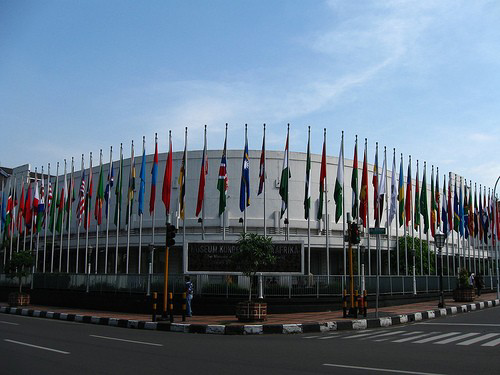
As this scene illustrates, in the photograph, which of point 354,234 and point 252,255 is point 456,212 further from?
point 252,255

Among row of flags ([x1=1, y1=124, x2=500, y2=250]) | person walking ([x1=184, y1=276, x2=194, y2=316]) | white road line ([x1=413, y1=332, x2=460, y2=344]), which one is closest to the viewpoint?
white road line ([x1=413, y1=332, x2=460, y2=344])

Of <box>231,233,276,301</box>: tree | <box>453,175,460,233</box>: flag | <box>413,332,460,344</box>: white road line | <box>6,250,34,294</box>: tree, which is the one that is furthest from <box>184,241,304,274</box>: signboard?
<box>453,175,460,233</box>: flag

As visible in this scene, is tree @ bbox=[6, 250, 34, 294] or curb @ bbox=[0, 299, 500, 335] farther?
tree @ bbox=[6, 250, 34, 294]

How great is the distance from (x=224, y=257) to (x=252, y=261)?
14.7ft

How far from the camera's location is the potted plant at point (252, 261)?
1947 centimetres

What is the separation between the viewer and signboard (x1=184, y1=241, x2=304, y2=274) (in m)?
24.1

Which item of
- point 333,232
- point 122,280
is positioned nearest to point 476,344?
point 122,280

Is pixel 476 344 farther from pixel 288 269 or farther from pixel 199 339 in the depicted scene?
pixel 288 269

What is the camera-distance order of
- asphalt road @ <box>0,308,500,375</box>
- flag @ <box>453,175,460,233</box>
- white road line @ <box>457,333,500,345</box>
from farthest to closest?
1. flag @ <box>453,175,460,233</box>
2. white road line @ <box>457,333,500,345</box>
3. asphalt road @ <box>0,308,500,375</box>

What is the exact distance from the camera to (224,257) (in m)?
24.1

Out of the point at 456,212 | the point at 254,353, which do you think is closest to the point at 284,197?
the point at 254,353

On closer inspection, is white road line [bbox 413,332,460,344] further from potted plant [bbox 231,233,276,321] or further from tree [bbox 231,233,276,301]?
tree [bbox 231,233,276,301]

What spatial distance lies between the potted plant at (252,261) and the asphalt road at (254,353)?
2.70 meters

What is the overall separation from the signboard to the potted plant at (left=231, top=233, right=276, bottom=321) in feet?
12.0
